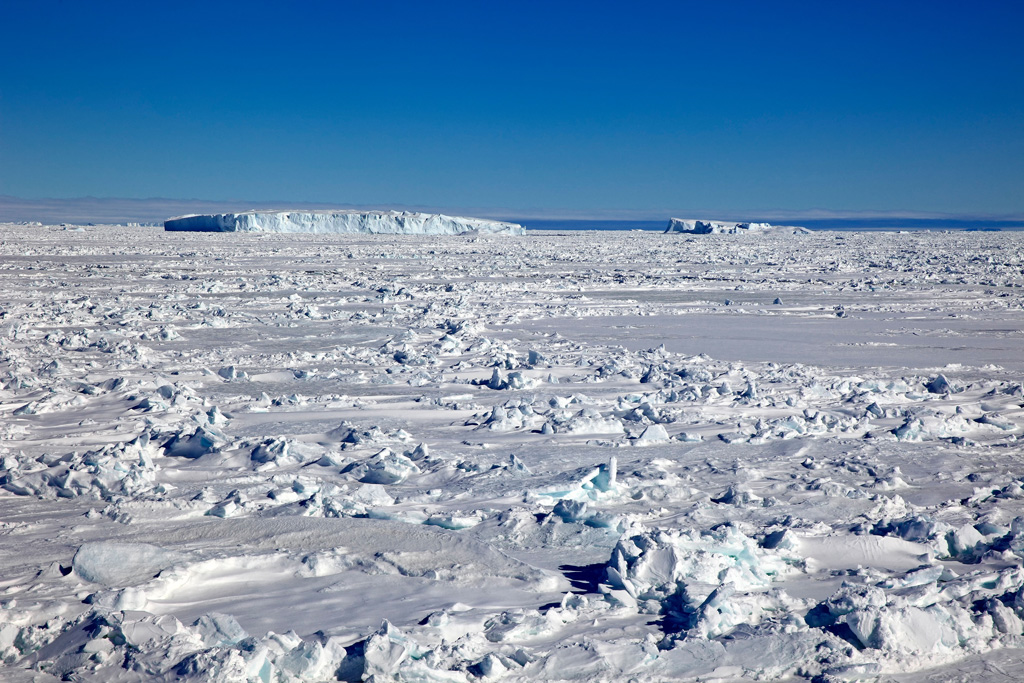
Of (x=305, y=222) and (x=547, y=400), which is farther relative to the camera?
(x=305, y=222)

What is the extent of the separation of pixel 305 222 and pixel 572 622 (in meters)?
51.1

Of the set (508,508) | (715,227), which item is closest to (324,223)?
(715,227)

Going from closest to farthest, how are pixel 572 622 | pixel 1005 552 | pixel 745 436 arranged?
1. pixel 572 622
2. pixel 1005 552
3. pixel 745 436

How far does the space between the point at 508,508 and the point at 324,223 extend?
50.2m

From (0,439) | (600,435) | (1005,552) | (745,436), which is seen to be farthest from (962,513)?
(0,439)

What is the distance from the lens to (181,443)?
424cm

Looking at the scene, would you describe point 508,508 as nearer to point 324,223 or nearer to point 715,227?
point 324,223

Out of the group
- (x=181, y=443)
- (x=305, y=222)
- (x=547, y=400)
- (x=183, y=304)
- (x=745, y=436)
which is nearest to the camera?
(x=181, y=443)

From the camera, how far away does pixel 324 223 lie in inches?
2024

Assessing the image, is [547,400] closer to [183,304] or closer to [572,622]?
[572,622]

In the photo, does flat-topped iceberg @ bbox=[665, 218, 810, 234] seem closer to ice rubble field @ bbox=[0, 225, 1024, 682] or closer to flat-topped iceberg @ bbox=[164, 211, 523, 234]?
flat-topped iceberg @ bbox=[164, 211, 523, 234]

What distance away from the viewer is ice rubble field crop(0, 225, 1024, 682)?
2.36 metres

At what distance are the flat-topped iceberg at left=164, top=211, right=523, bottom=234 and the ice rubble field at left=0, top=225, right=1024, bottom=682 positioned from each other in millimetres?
43927

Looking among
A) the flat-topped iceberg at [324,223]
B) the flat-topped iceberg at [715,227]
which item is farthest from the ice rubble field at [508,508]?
the flat-topped iceberg at [715,227]
